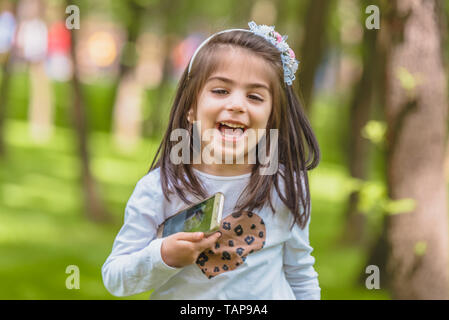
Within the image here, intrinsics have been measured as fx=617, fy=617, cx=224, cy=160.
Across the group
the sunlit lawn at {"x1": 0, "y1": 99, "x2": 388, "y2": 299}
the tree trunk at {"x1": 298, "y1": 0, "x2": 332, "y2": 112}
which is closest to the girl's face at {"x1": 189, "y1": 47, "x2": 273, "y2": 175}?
the sunlit lawn at {"x1": 0, "y1": 99, "x2": 388, "y2": 299}

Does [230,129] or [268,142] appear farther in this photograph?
[268,142]

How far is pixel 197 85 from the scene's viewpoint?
204 centimetres

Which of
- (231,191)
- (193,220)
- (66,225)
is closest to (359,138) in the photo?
(66,225)

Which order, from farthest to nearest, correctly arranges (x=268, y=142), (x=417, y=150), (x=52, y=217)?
(x=52, y=217), (x=417, y=150), (x=268, y=142)

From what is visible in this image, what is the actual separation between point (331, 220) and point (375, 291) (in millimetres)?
5978

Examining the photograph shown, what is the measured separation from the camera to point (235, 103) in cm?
193

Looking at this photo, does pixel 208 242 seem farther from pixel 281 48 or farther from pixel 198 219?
pixel 281 48

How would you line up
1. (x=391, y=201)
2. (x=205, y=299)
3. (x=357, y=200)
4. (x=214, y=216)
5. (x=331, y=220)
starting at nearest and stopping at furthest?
(x=214, y=216), (x=205, y=299), (x=391, y=201), (x=357, y=200), (x=331, y=220)

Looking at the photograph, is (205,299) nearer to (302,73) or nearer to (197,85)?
(197,85)

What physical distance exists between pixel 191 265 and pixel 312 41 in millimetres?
6543

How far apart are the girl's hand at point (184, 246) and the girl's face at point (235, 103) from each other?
0.31 meters

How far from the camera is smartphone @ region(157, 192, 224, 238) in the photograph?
1752 millimetres

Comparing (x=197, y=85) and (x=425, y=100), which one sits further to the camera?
(x=425, y=100)

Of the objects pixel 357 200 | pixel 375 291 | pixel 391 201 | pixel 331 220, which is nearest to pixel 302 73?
pixel 357 200
